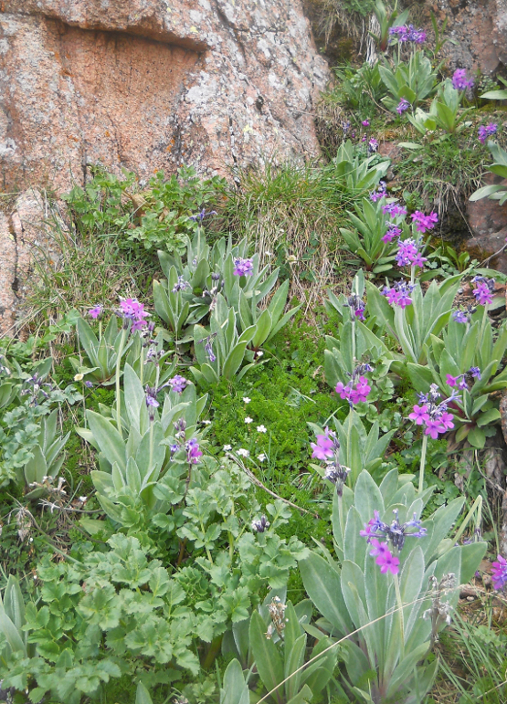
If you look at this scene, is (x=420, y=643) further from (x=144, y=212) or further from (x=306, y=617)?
(x=144, y=212)

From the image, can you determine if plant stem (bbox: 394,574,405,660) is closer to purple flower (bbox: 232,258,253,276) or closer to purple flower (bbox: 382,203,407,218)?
purple flower (bbox: 232,258,253,276)

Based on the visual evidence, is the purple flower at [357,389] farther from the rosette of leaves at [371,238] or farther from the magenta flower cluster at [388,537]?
the rosette of leaves at [371,238]

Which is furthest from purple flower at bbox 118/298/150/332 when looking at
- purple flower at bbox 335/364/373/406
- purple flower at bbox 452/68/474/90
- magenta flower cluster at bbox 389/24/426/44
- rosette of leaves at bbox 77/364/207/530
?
magenta flower cluster at bbox 389/24/426/44

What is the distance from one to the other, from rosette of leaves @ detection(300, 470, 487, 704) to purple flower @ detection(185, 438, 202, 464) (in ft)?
1.92

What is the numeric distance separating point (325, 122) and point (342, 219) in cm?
159

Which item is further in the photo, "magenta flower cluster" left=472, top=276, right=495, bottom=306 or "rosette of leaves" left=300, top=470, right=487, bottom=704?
"magenta flower cluster" left=472, top=276, right=495, bottom=306

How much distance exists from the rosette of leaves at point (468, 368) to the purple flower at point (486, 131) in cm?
207

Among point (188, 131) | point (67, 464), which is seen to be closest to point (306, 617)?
point (67, 464)

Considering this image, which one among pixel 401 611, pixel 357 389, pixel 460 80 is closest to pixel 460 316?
pixel 357 389

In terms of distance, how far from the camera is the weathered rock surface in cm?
394

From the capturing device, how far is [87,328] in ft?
10.1

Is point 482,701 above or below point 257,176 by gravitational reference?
below

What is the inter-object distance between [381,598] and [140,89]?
430 centimetres

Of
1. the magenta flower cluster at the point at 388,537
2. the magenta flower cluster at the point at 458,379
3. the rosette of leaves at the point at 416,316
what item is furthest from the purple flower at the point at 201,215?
the magenta flower cluster at the point at 388,537
